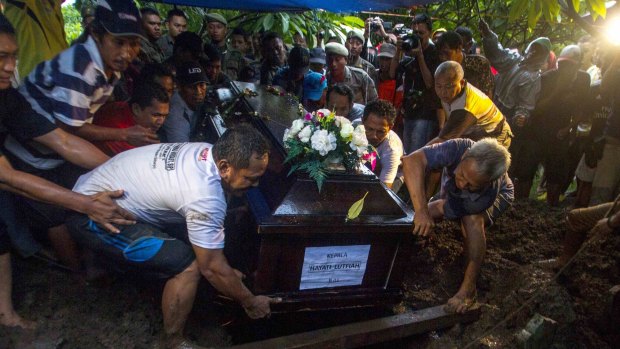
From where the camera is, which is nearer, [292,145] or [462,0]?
[292,145]

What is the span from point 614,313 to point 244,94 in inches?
136

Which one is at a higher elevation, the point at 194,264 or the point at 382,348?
the point at 194,264

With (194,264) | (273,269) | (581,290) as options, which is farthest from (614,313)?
(194,264)

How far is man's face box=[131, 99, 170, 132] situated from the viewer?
2590mm

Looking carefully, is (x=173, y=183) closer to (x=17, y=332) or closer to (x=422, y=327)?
(x=17, y=332)

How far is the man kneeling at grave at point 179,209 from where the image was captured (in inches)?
74.8

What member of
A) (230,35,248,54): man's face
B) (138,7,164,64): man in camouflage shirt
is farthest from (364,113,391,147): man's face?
(230,35,248,54): man's face

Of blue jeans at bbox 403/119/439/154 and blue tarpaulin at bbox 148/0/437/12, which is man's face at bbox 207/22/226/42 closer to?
blue tarpaulin at bbox 148/0/437/12

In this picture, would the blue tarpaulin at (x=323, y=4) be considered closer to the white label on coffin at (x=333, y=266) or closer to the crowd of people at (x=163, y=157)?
the crowd of people at (x=163, y=157)

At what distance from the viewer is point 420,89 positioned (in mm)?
4656

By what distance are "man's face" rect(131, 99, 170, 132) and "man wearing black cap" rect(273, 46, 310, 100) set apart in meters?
2.28

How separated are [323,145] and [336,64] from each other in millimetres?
2699

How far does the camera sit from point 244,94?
3.83 m

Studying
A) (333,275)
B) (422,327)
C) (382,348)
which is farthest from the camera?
(382,348)
